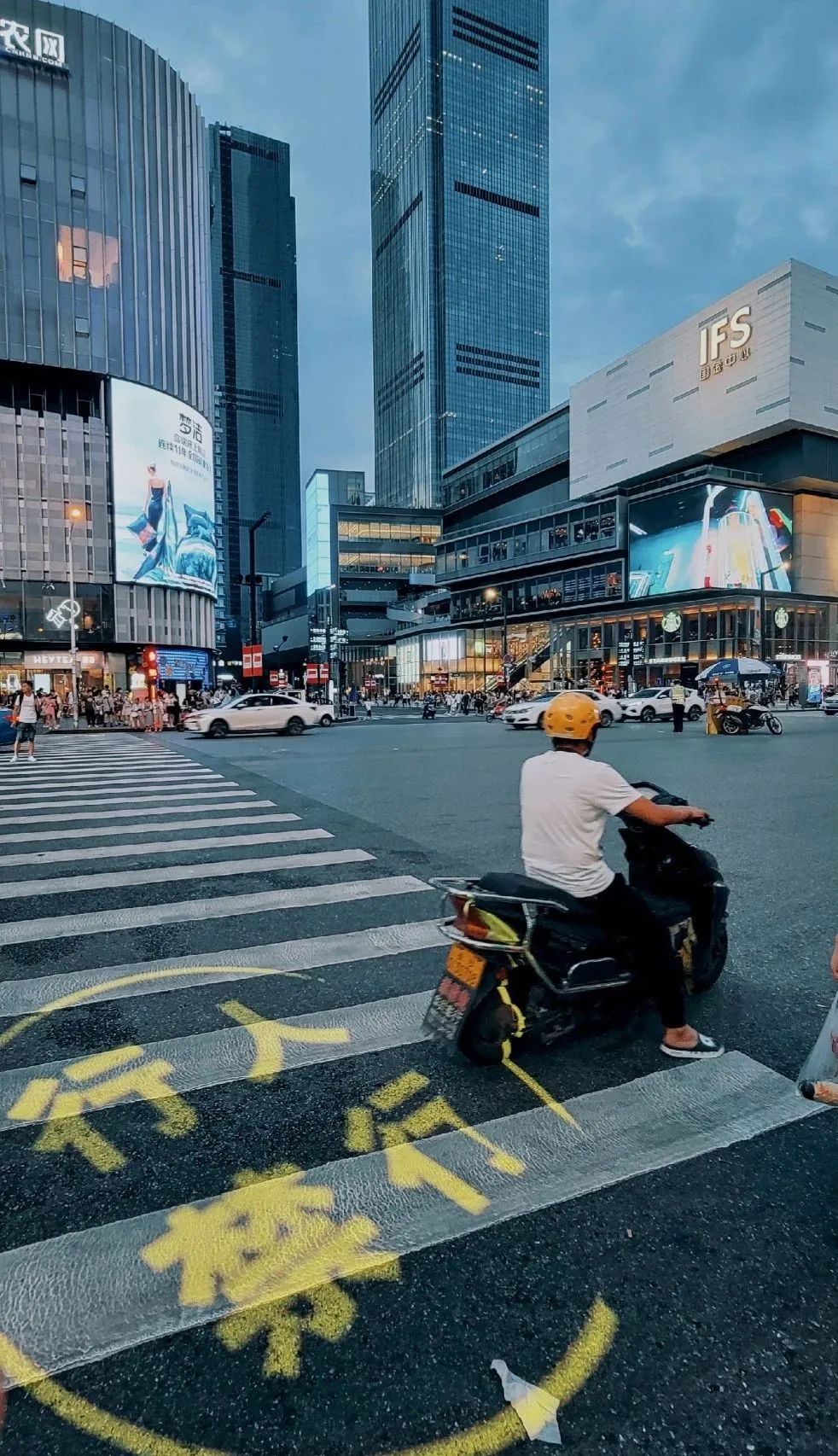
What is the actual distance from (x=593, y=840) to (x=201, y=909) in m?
3.51

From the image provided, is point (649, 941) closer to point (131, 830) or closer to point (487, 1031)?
point (487, 1031)

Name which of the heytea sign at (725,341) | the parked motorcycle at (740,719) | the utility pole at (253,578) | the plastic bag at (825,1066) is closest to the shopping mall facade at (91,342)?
the utility pole at (253,578)

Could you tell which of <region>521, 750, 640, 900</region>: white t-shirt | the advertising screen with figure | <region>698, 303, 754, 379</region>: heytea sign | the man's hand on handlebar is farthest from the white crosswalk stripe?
<region>698, 303, 754, 379</region>: heytea sign

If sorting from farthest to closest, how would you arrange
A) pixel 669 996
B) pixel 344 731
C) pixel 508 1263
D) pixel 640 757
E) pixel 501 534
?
pixel 501 534
pixel 344 731
pixel 640 757
pixel 669 996
pixel 508 1263

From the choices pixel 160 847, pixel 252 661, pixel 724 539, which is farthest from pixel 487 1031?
pixel 724 539

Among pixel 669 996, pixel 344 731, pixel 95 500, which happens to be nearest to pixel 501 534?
pixel 95 500

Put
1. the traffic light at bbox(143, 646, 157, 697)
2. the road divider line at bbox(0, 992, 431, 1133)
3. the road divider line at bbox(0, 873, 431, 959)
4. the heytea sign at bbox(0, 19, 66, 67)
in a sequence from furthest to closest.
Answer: the heytea sign at bbox(0, 19, 66, 67)
the traffic light at bbox(143, 646, 157, 697)
the road divider line at bbox(0, 873, 431, 959)
the road divider line at bbox(0, 992, 431, 1133)

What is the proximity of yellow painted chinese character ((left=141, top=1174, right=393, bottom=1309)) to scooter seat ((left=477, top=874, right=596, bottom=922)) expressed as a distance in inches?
55.3

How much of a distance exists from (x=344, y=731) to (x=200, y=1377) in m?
27.7

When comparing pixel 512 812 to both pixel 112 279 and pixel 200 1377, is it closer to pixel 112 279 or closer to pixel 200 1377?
pixel 200 1377

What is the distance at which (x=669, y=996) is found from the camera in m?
3.42

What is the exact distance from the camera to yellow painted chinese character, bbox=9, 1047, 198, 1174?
2816 mm

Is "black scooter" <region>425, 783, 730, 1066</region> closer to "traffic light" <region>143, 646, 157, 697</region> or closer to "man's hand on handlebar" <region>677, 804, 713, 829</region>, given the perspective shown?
"man's hand on handlebar" <region>677, 804, 713, 829</region>

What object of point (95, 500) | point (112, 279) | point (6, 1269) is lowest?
point (6, 1269)
